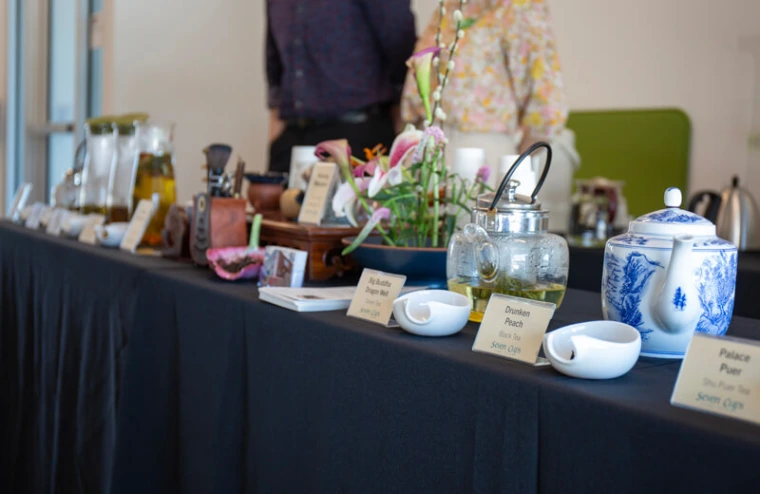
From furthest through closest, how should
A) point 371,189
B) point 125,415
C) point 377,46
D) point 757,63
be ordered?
1. point 757,63
2. point 377,46
3. point 125,415
4. point 371,189

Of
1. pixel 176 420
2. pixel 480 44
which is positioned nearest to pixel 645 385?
pixel 176 420

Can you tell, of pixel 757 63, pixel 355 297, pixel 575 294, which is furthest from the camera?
pixel 757 63

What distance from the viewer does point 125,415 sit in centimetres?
137

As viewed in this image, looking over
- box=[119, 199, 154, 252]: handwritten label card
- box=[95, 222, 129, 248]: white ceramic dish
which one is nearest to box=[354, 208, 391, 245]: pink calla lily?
box=[119, 199, 154, 252]: handwritten label card

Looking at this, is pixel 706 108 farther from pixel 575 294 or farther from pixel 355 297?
Answer: pixel 355 297

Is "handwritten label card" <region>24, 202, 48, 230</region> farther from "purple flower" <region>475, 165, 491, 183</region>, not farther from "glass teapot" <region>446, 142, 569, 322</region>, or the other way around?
"glass teapot" <region>446, 142, 569, 322</region>

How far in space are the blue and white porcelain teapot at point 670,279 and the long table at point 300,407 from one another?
0.13 feet

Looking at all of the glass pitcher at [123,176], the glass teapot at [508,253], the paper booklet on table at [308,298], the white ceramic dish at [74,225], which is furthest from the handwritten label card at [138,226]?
the glass teapot at [508,253]

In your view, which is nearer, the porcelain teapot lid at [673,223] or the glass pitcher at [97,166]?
the porcelain teapot lid at [673,223]

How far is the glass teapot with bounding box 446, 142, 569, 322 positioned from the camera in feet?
2.95

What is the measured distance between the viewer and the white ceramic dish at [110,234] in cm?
176

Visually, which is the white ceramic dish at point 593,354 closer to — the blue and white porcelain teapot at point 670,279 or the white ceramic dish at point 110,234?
the blue and white porcelain teapot at point 670,279

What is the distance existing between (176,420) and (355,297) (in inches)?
18.7

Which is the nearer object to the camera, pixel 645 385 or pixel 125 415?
pixel 645 385
